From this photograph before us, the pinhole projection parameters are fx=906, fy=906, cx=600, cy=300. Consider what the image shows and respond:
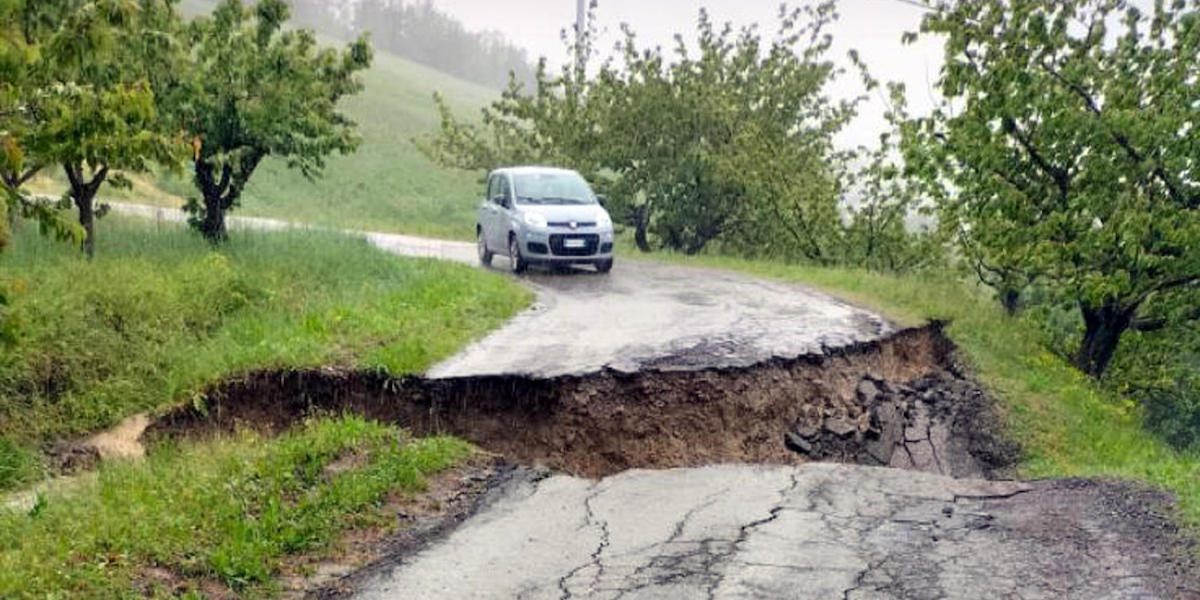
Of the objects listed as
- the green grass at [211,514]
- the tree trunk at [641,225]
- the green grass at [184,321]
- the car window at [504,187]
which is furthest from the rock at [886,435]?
the tree trunk at [641,225]

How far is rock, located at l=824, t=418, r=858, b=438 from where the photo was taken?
9.56 m

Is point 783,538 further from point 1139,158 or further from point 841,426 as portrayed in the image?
point 1139,158

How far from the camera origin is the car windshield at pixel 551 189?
54.1 ft

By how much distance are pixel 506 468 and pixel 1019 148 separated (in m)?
10.7

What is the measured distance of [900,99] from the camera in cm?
1617

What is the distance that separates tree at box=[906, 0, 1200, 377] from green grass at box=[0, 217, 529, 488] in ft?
25.2

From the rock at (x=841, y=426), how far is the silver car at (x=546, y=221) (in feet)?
23.8

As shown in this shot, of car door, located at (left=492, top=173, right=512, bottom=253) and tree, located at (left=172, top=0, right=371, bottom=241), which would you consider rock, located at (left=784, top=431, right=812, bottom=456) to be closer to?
car door, located at (left=492, top=173, right=512, bottom=253)

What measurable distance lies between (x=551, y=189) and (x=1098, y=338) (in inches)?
389

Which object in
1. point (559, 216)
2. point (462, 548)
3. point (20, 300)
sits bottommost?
point (462, 548)

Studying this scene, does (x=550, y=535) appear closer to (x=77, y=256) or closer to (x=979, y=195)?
(x=77, y=256)

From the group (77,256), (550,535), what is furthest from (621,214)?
(550,535)

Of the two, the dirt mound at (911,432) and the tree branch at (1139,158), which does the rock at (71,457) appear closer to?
the dirt mound at (911,432)

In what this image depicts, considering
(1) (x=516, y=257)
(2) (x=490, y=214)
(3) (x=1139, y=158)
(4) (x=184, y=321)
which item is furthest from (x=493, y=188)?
(3) (x=1139, y=158)
